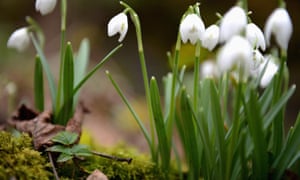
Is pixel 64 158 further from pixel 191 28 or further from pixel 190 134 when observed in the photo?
pixel 191 28

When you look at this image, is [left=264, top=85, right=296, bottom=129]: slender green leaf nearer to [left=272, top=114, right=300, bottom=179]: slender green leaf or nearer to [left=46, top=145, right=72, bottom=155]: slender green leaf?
[left=272, top=114, right=300, bottom=179]: slender green leaf

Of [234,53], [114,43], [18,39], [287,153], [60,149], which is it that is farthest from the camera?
[114,43]

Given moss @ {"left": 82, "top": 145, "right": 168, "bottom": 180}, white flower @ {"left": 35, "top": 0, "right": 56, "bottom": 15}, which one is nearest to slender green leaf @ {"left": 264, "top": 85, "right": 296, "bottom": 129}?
moss @ {"left": 82, "top": 145, "right": 168, "bottom": 180}

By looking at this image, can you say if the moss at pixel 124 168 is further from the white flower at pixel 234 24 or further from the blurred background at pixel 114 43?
the blurred background at pixel 114 43

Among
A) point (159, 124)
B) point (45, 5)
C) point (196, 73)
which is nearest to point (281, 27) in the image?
point (196, 73)

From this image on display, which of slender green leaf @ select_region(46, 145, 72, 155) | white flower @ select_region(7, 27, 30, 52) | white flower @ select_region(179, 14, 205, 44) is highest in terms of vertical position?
white flower @ select_region(7, 27, 30, 52)

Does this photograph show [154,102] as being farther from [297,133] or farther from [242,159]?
[297,133]
